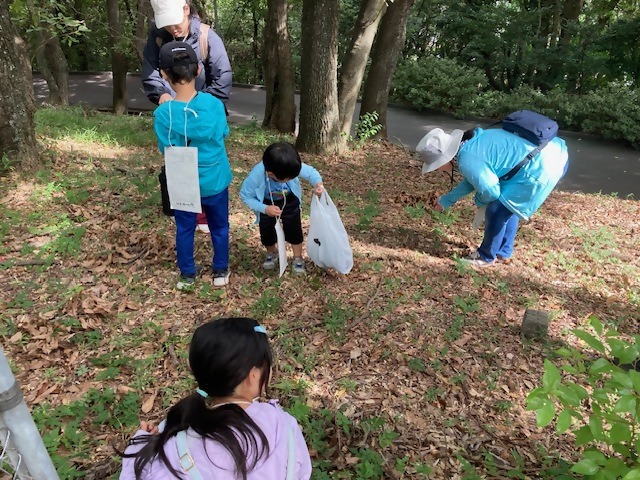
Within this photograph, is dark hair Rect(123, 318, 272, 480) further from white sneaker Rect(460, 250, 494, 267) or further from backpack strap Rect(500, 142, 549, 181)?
white sneaker Rect(460, 250, 494, 267)

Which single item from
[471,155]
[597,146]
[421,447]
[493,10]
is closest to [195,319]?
[421,447]

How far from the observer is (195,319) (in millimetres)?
3484

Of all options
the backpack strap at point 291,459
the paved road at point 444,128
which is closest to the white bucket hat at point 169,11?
the backpack strap at point 291,459

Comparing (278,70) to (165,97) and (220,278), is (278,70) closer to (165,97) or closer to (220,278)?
(165,97)

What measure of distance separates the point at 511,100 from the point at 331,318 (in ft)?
39.5

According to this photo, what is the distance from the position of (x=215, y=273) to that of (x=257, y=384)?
2.46 metres

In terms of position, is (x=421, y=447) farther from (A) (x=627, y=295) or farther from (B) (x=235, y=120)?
(B) (x=235, y=120)

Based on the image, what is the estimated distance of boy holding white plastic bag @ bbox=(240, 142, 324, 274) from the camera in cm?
332

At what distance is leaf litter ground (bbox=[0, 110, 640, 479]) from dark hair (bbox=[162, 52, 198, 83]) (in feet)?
5.57

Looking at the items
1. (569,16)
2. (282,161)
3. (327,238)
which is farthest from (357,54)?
(569,16)

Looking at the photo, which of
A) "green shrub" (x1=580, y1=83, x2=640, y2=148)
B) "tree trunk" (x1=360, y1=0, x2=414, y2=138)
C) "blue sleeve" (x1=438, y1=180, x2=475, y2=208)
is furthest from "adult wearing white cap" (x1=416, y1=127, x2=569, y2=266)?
"green shrub" (x1=580, y1=83, x2=640, y2=148)

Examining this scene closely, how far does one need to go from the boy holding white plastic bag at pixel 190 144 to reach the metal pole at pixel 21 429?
2009mm

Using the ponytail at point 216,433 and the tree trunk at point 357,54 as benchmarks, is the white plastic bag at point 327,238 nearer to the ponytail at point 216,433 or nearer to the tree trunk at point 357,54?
the ponytail at point 216,433

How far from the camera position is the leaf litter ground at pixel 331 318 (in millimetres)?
2602
